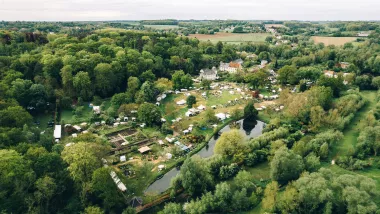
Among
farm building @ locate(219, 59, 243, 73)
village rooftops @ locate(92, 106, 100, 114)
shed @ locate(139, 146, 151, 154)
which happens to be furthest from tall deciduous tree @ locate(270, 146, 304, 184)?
farm building @ locate(219, 59, 243, 73)

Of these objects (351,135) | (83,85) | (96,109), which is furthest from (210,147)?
(83,85)

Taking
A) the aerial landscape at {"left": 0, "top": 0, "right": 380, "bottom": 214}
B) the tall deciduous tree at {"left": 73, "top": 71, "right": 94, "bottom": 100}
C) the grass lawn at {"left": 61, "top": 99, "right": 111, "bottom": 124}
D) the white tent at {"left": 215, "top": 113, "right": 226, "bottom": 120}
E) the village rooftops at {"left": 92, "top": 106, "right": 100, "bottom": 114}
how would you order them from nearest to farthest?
1. the aerial landscape at {"left": 0, "top": 0, "right": 380, "bottom": 214}
2. the grass lawn at {"left": 61, "top": 99, "right": 111, "bottom": 124}
3. the white tent at {"left": 215, "top": 113, "right": 226, "bottom": 120}
4. the village rooftops at {"left": 92, "top": 106, "right": 100, "bottom": 114}
5. the tall deciduous tree at {"left": 73, "top": 71, "right": 94, "bottom": 100}

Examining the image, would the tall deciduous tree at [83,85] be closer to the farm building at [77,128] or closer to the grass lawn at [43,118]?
the grass lawn at [43,118]

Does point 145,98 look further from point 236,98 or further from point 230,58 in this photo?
point 230,58

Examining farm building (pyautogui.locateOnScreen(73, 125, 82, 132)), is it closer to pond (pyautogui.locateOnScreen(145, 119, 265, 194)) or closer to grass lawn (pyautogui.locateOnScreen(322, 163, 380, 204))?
pond (pyautogui.locateOnScreen(145, 119, 265, 194))

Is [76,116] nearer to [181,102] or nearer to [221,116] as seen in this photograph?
[181,102]

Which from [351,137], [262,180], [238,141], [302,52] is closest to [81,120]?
[238,141]
